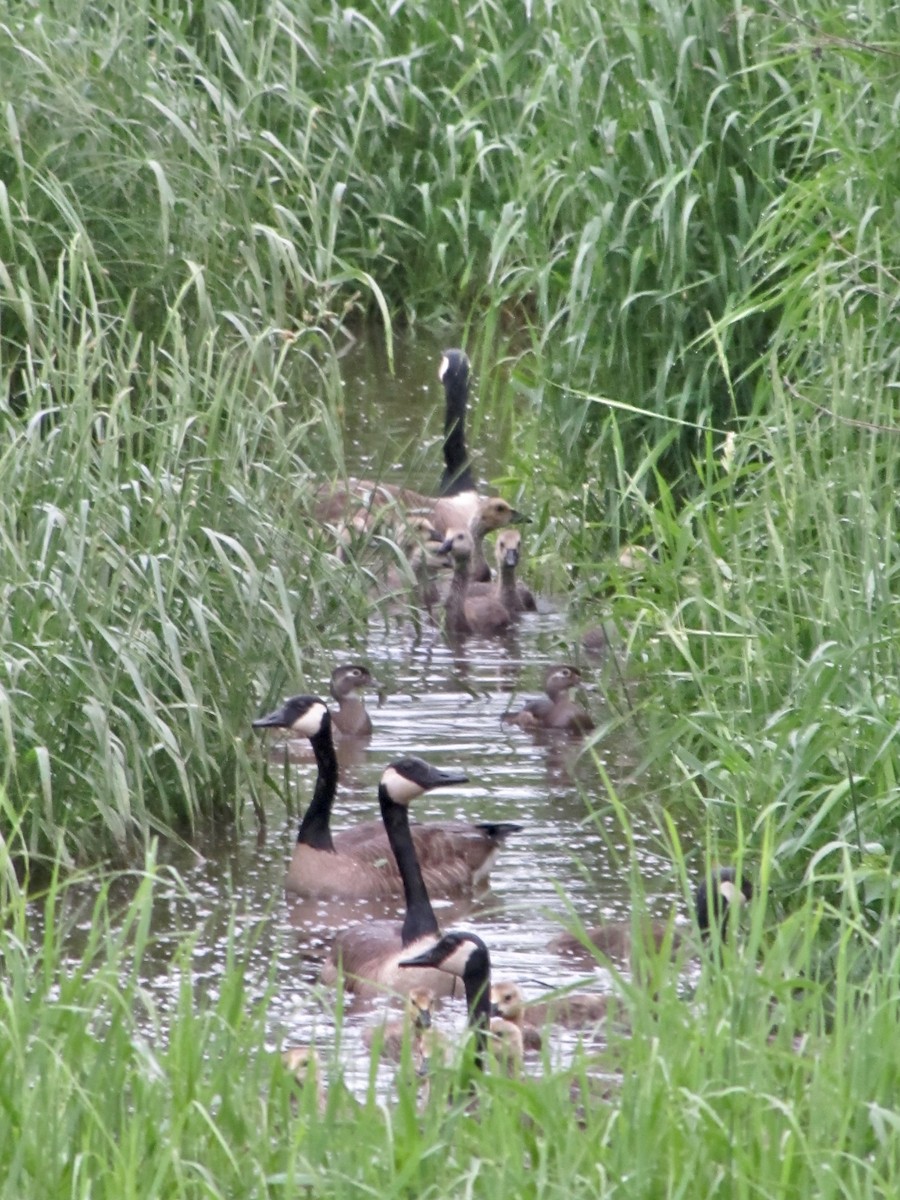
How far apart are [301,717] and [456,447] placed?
407 centimetres

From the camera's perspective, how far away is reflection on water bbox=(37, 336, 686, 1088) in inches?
248

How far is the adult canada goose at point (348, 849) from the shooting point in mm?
7083

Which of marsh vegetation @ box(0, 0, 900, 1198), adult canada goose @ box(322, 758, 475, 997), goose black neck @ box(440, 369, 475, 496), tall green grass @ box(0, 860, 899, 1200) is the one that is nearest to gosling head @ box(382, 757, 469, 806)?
adult canada goose @ box(322, 758, 475, 997)

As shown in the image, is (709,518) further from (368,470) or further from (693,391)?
(368,470)

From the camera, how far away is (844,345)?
23.4 ft

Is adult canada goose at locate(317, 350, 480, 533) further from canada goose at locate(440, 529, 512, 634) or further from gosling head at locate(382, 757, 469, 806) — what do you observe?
gosling head at locate(382, 757, 469, 806)

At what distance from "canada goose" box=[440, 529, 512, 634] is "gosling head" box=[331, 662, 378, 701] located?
1.36 metres

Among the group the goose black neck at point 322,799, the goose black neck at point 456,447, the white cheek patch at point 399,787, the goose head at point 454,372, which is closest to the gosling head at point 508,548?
the goose black neck at point 456,447

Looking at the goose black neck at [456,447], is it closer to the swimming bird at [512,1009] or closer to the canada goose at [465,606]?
the canada goose at [465,606]

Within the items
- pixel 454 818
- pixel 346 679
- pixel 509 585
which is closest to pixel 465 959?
pixel 454 818

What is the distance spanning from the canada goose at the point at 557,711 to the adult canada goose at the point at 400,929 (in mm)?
848

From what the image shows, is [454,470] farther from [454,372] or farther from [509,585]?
[509,585]

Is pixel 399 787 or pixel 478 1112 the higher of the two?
pixel 478 1112

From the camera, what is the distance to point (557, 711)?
832cm
